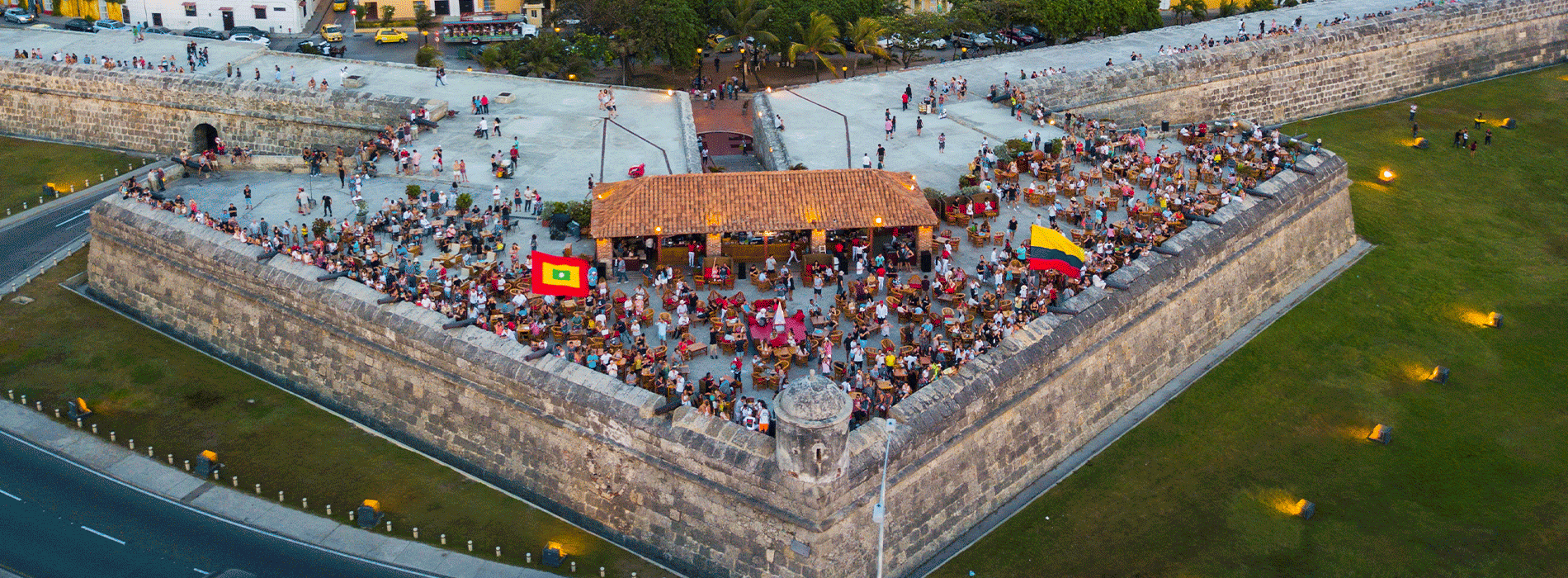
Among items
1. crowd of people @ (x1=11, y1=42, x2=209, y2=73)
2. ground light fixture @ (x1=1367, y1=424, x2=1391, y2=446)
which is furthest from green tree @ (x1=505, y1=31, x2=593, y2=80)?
ground light fixture @ (x1=1367, y1=424, x2=1391, y2=446)

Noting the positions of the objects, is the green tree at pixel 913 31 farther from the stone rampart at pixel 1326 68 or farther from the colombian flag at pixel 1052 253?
the colombian flag at pixel 1052 253

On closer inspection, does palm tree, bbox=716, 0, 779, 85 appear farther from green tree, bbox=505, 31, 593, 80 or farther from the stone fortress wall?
the stone fortress wall

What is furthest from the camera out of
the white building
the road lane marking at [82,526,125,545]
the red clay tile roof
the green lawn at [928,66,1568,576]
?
the white building

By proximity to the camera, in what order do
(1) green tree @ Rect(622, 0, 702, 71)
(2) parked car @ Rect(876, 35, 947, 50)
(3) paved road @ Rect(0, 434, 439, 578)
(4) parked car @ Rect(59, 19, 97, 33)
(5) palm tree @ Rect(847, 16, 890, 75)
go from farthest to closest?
(2) parked car @ Rect(876, 35, 947, 50)
(4) parked car @ Rect(59, 19, 97, 33)
(1) green tree @ Rect(622, 0, 702, 71)
(5) palm tree @ Rect(847, 16, 890, 75)
(3) paved road @ Rect(0, 434, 439, 578)

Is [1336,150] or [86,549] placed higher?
[1336,150]

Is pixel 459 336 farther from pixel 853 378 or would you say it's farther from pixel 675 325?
pixel 853 378

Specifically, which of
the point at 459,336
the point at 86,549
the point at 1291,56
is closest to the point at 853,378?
the point at 459,336
